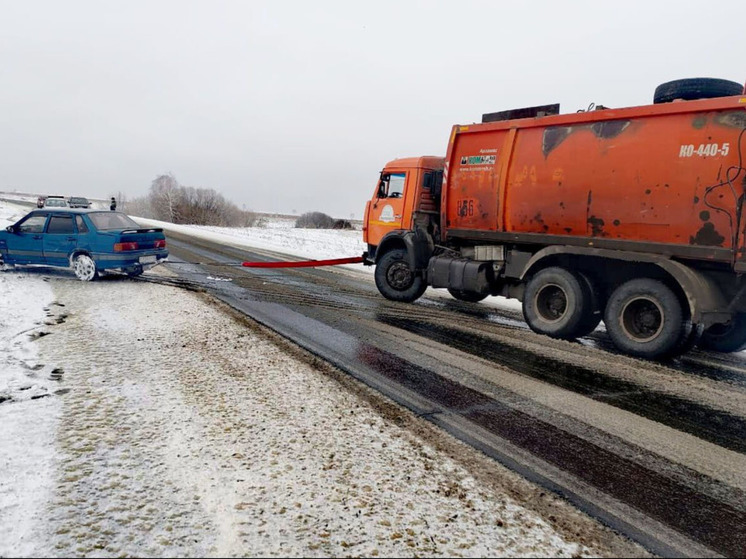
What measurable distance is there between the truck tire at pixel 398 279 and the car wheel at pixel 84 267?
596 cm

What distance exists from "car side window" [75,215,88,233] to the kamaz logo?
7768 mm

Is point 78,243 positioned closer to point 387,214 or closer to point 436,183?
point 387,214

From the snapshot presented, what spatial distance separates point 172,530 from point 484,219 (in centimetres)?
662

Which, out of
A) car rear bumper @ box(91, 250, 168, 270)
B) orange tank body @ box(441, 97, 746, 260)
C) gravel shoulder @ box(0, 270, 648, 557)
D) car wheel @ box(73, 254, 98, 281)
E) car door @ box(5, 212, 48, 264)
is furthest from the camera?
car door @ box(5, 212, 48, 264)

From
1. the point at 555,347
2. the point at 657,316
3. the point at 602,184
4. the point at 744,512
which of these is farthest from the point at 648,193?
the point at 744,512

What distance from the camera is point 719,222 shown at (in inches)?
206

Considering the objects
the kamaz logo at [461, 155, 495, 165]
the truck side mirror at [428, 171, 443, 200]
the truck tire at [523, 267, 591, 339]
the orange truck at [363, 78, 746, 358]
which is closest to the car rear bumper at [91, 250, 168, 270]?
the orange truck at [363, 78, 746, 358]

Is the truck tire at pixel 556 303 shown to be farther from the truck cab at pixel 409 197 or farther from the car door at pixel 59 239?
the car door at pixel 59 239

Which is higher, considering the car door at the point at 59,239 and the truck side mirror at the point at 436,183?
the truck side mirror at the point at 436,183

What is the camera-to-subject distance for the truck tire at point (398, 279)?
886 centimetres

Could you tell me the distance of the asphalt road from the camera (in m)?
2.58

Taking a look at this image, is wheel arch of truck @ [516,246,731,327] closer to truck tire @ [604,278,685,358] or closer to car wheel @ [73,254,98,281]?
truck tire @ [604,278,685,358]

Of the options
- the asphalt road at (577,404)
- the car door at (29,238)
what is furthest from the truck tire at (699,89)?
the car door at (29,238)

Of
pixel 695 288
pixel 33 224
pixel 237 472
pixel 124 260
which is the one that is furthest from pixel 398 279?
pixel 33 224
